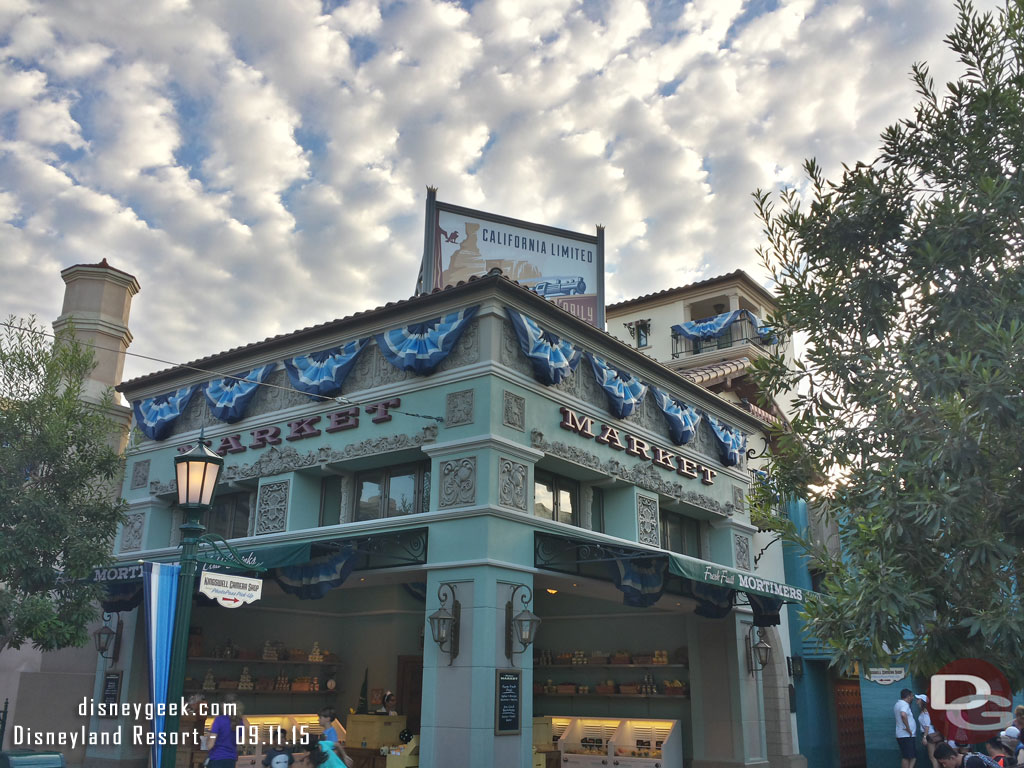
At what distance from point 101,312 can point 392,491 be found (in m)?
12.1

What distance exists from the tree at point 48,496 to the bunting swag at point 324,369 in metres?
3.46

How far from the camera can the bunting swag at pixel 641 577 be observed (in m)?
14.1

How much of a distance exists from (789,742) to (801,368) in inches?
578

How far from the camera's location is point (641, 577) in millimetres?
14211

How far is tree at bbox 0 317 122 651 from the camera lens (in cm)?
1352

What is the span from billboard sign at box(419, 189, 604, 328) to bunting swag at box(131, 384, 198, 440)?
579cm

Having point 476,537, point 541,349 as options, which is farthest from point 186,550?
point 541,349

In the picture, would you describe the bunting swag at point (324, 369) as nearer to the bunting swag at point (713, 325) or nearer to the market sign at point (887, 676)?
the market sign at point (887, 676)

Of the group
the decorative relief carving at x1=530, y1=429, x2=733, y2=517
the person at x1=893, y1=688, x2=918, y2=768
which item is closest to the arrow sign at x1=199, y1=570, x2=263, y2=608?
the decorative relief carving at x1=530, y1=429, x2=733, y2=517

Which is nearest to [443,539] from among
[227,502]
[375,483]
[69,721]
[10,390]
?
[375,483]

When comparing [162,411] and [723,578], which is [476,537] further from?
[162,411]

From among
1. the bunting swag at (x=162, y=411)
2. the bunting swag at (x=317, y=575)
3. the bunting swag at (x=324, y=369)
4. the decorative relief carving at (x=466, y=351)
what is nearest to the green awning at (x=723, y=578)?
the decorative relief carving at (x=466, y=351)

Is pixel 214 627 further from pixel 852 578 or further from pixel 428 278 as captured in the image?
pixel 852 578

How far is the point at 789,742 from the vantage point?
20328 mm
